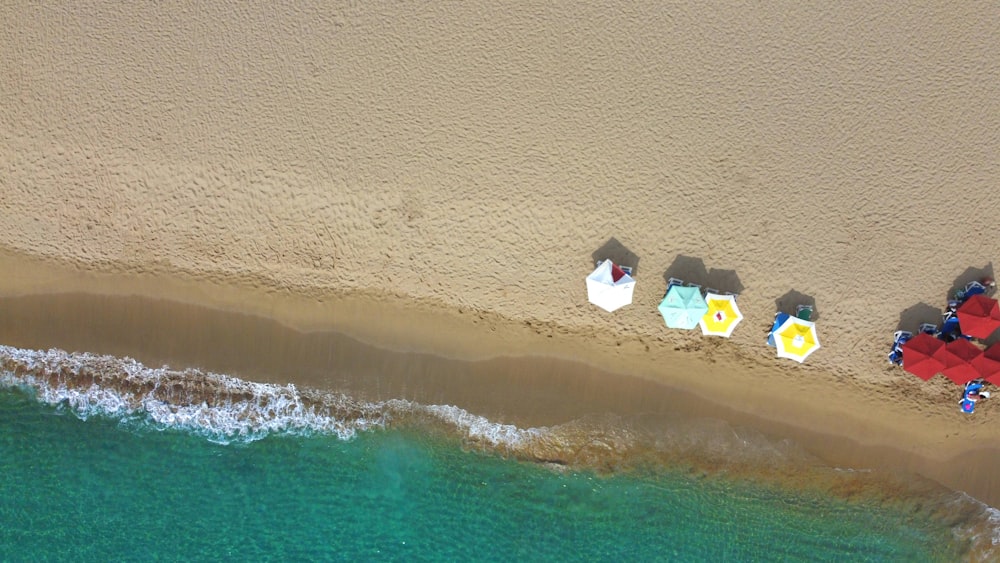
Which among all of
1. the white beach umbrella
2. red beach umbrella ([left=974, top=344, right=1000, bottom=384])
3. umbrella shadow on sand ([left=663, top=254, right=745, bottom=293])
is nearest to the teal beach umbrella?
umbrella shadow on sand ([left=663, top=254, right=745, bottom=293])

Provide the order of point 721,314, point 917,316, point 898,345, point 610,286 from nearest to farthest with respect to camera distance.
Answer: point 610,286 < point 721,314 < point 898,345 < point 917,316

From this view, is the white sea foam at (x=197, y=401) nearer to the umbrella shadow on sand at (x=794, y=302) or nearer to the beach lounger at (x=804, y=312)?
the umbrella shadow on sand at (x=794, y=302)

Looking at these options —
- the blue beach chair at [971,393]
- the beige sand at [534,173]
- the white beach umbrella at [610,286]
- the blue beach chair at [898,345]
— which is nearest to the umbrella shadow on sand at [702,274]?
the beige sand at [534,173]

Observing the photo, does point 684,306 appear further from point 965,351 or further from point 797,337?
point 965,351

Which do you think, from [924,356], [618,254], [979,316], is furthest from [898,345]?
[618,254]

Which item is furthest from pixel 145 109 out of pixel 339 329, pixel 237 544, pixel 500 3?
pixel 237 544

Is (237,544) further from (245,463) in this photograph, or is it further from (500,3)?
(500,3)
